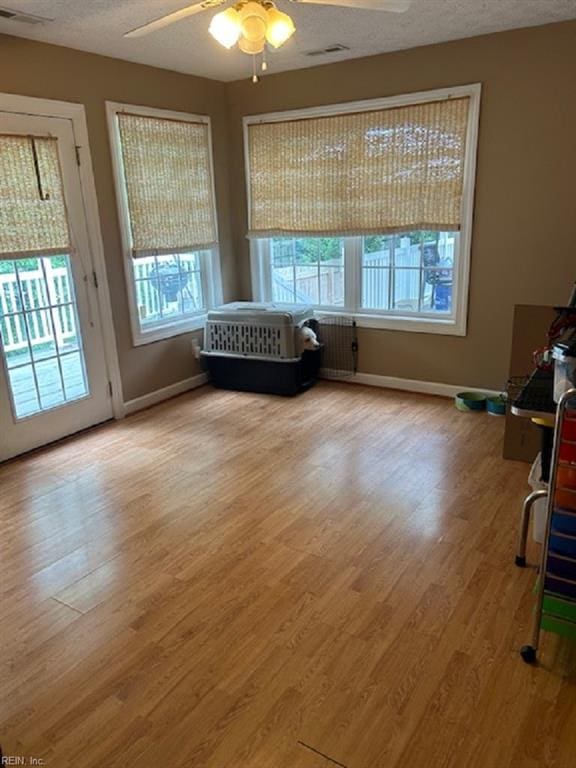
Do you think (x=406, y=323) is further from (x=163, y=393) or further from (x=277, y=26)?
(x=277, y=26)

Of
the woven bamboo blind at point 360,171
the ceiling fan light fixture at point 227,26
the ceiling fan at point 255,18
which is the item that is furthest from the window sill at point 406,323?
the ceiling fan light fixture at point 227,26

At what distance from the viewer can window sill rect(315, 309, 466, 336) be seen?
13.9 feet

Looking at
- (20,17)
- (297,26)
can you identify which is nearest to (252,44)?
(297,26)

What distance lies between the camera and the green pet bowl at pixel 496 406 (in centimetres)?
393

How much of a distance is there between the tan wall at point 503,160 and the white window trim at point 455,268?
0.05 m

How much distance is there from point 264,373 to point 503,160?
2341 mm

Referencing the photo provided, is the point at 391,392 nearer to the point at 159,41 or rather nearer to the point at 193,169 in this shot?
the point at 193,169

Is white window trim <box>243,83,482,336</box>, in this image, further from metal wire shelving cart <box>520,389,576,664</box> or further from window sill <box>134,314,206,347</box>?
metal wire shelving cart <box>520,389,576,664</box>

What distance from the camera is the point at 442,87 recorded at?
151 inches

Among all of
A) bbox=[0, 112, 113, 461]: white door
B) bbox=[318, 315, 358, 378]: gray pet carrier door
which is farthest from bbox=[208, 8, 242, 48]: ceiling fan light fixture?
bbox=[318, 315, 358, 378]: gray pet carrier door

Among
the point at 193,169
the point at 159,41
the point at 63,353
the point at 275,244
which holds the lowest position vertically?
the point at 63,353

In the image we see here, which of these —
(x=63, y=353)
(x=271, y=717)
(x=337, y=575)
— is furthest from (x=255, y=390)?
(x=271, y=717)

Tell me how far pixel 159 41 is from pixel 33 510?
293cm

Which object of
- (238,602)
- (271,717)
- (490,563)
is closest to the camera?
(271,717)
